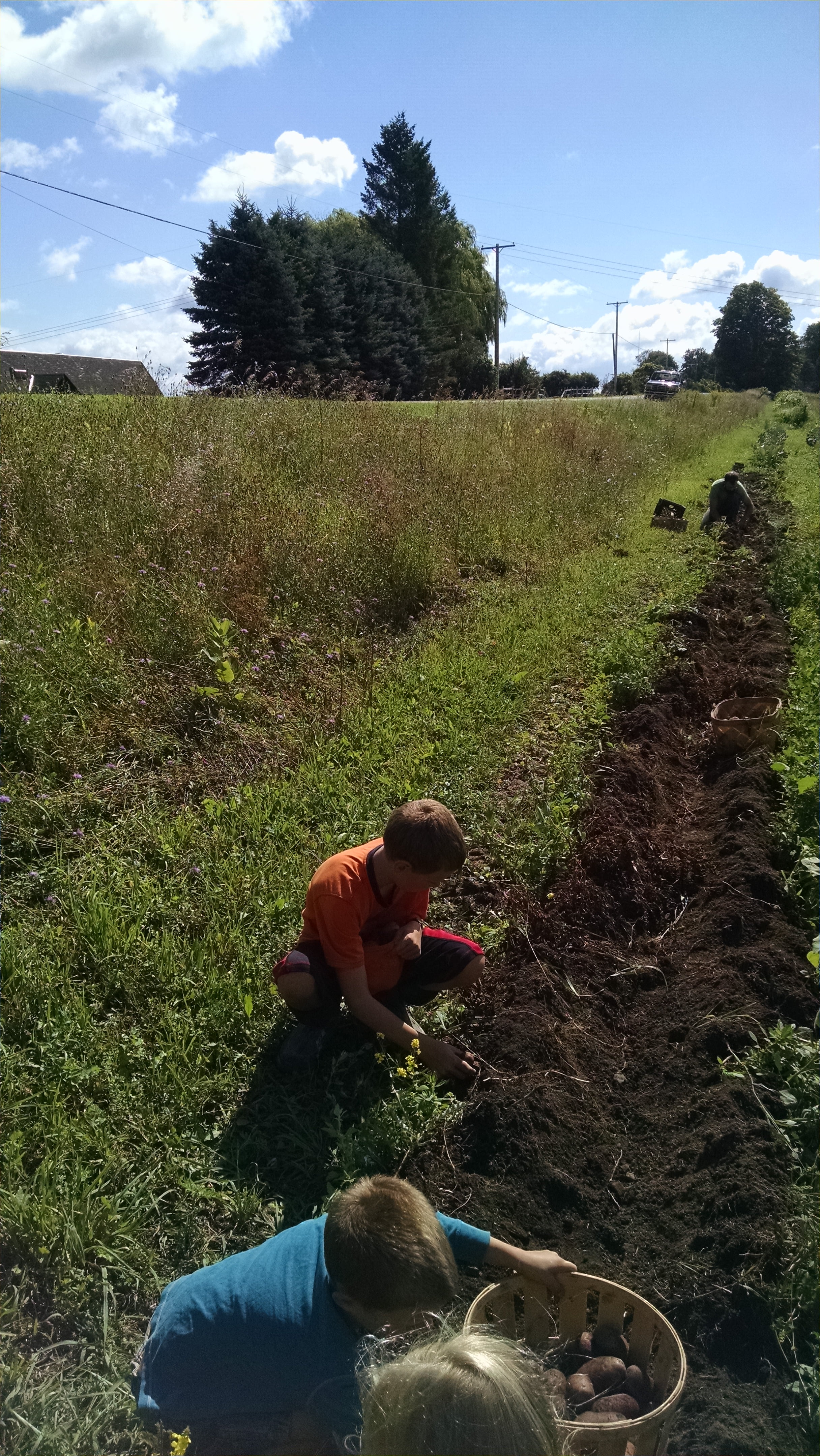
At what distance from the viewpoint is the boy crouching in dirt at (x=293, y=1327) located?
180 cm

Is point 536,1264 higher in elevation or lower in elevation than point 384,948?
lower

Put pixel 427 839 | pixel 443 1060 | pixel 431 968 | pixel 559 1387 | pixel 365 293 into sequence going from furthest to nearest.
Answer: pixel 365 293, pixel 431 968, pixel 443 1060, pixel 427 839, pixel 559 1387

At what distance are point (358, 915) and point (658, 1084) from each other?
125 cm

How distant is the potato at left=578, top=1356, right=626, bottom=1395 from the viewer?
2.24 meters

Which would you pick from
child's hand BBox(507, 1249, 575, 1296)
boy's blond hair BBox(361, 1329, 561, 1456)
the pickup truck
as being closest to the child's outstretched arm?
child's hand BBox(507, 1249, 575, 1296)

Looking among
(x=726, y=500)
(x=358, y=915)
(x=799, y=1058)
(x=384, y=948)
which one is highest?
(x=726, y=500)

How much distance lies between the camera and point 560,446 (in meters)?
13.5

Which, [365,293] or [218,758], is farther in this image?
[365,293]

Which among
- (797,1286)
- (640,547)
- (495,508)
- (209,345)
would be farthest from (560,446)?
(209,345)

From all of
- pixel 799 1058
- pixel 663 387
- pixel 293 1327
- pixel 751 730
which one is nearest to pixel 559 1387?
pixel 293 1327

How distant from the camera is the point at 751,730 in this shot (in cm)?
569

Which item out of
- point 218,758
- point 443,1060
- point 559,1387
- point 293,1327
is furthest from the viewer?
point 218,758

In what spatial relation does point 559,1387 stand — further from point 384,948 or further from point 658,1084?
point 384,948

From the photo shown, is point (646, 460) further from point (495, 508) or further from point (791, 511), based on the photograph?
point (495, 508)
